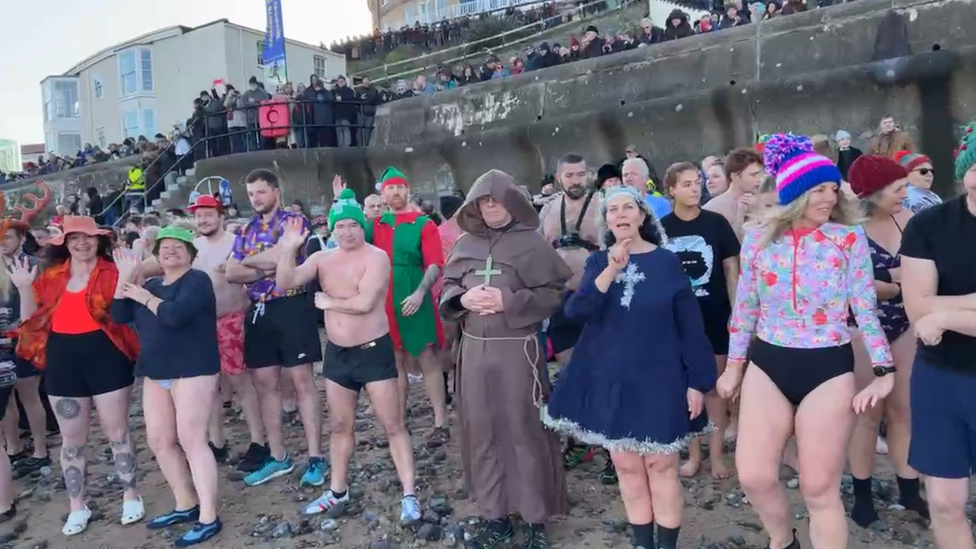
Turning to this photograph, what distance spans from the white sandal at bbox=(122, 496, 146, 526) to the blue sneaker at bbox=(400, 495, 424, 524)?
5.53 ft

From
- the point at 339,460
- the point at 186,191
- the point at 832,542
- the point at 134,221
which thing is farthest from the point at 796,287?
the point at 186,191

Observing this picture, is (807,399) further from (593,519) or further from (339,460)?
(339,460)

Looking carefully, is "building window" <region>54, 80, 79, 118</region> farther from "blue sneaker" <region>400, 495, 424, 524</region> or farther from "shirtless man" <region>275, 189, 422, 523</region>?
"blue sneaker" <region>400, 495, 424, 524</region>

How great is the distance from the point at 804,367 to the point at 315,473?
3.27 m

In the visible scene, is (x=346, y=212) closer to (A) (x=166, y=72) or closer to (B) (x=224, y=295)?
(B) (x=224, y=295)

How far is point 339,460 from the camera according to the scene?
4.36 meters

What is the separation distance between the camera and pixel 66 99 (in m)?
37.8

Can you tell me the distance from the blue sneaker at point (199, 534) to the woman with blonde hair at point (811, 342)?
296 centimetres

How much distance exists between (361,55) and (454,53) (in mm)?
8836

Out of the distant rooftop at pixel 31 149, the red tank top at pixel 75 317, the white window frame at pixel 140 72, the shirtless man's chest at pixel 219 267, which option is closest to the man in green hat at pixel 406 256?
the shirtless man's chest at pixel 219 267

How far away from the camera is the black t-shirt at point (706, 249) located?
4199mm

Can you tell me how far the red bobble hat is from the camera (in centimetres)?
359

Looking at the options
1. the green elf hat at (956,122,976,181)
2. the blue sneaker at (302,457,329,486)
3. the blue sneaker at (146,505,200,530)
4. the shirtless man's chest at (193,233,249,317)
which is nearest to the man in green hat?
the blue sneaker at (302,457,329,486)

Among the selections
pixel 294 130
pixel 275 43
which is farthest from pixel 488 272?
pixel 275 43
